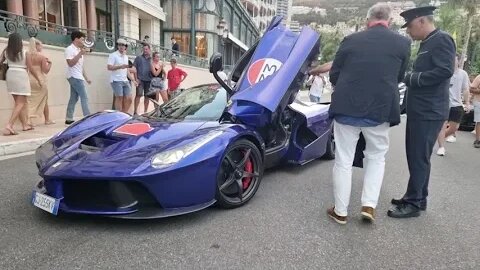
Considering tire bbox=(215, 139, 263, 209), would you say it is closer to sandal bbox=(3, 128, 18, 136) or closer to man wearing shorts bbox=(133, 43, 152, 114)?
sandal bbox=(3, 128, 18, 136)

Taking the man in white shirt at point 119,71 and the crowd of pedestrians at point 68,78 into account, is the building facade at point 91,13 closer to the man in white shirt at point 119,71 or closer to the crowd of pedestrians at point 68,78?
the man in white shirt at point 119,71

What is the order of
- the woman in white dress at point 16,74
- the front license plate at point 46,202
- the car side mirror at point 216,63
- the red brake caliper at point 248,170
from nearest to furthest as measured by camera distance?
the front license plate at point 46,202 < the red brake caliper at point 248,170 < the car side mirror at point 216,63 < the woman in white dress at point 16,74

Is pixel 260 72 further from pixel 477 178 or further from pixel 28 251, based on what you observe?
pixel 477 178

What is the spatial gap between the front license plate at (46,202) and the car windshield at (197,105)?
1.38 metres

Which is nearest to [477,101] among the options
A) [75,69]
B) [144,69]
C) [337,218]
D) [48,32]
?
[337,218]

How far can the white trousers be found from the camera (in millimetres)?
3178

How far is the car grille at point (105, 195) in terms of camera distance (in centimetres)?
279

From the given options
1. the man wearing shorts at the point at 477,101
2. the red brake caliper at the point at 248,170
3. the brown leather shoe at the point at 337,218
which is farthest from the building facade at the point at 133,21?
the man wearing shorts at the point at 477,101

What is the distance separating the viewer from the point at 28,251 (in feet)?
8.30

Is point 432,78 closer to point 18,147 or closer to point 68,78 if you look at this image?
point 18,147

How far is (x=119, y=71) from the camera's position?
844cm

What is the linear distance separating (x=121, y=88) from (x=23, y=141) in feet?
10.2

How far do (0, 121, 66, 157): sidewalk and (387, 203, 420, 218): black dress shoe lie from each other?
4863 millimetres

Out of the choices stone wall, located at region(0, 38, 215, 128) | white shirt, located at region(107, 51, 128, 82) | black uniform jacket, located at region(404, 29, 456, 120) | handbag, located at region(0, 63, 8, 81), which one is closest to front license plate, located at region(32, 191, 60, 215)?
black uniform jacket, located at region(404, 29, 456, 120)
